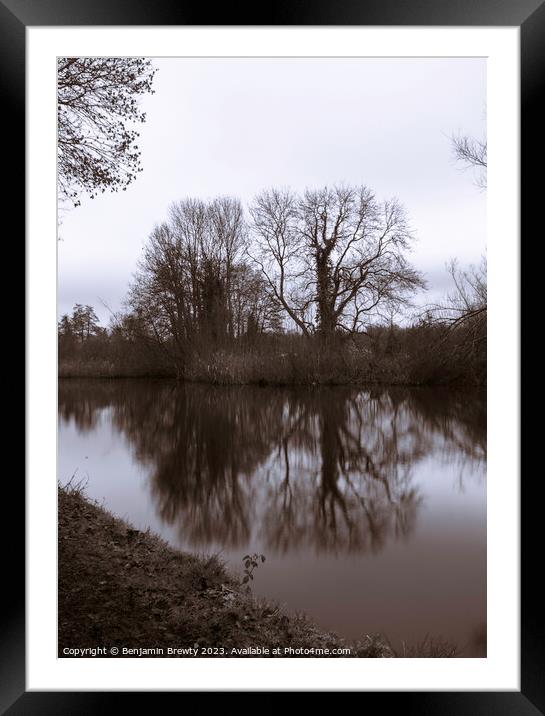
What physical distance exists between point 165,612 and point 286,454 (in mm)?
2365

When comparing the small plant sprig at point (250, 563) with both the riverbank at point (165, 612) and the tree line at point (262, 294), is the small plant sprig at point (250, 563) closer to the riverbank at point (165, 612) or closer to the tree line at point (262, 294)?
the riverbank at point (165, 612)

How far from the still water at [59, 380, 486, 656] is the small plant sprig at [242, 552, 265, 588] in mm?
53

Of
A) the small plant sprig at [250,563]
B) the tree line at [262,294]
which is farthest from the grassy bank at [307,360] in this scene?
the small plant sprig at [250,563]

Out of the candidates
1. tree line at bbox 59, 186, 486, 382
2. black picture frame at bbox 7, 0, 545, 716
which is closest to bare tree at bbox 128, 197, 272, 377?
tree line at bbox 59, 186, 486, 382

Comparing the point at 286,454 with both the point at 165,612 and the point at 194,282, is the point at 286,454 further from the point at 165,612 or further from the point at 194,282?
the point at 165,612
